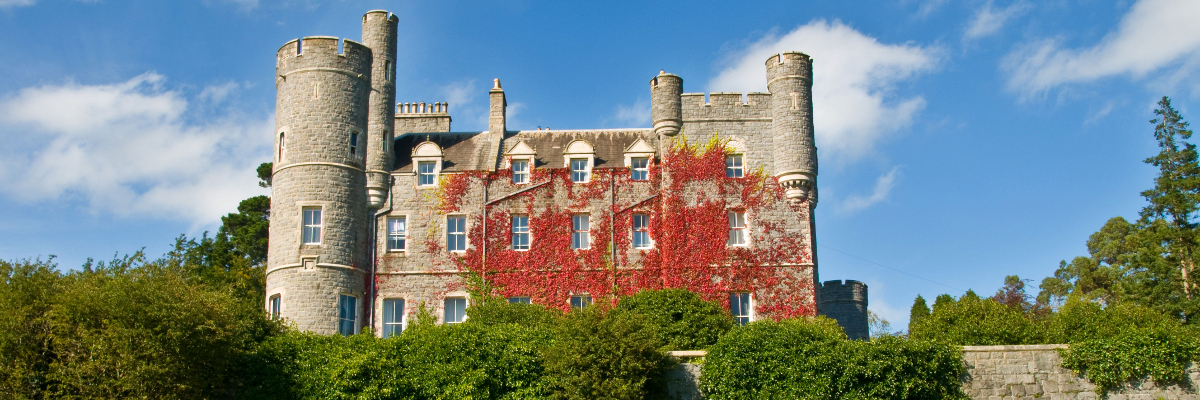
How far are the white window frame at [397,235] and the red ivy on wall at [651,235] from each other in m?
0.95

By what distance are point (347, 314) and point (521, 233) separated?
6.25 meters

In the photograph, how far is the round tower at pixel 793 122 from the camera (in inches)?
1364

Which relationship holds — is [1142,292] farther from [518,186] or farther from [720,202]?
[518,186]

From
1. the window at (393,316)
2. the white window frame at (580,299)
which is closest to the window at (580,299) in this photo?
the white window frame at (580,299)

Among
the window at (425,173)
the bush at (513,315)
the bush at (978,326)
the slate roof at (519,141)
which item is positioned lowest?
the bush at (978,326)

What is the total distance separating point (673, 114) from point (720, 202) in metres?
3.49

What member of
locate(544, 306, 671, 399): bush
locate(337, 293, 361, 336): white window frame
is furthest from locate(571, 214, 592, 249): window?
locate(544, 306, 671, 399): bush

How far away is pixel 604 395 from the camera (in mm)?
24578

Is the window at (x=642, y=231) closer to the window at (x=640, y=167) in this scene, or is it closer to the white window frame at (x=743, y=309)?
the window at (x=640, y=167)

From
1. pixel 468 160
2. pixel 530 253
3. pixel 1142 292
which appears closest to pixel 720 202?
pixel 530 253

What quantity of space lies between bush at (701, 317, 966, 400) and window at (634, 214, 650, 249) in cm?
853

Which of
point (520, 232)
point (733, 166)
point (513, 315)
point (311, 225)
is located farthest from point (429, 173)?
point (733, 166)

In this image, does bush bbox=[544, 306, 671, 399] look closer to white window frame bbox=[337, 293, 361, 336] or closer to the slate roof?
white window frame bbox=[337, 293, 361, 336]

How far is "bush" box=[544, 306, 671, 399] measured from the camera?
24.8 meters
